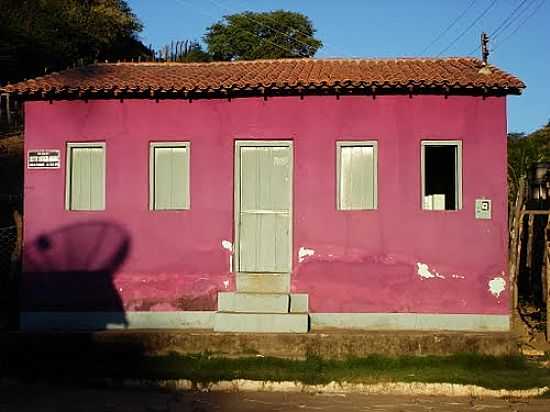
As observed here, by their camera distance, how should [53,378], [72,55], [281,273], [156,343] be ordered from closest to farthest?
[53,378] < [156,343] < [281,273] < [72,55]

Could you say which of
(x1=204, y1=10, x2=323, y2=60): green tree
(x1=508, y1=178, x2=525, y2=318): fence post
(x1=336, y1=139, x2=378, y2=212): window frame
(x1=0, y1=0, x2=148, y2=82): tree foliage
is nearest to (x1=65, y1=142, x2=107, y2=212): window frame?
(x1=336, y1=139, x2=378, y2=212): window frame

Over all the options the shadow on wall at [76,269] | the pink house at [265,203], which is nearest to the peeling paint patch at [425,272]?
the pink house at [265,203]

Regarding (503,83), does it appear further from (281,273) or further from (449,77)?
(281,273)

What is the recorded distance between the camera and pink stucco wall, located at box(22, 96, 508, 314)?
10797mm

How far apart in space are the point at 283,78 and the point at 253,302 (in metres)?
3.59

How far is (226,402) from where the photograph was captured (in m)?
8.43

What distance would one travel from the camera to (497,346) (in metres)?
10.0

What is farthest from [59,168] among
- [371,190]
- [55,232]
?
[371,190]

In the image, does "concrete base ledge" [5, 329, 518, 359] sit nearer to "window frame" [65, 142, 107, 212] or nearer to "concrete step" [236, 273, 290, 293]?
"concrete step" [236, 273, 290, 293]

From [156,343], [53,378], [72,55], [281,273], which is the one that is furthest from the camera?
[72,55]

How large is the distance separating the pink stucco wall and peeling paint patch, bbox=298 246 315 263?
0.21 ft

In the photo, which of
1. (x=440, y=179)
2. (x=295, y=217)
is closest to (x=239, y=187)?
(x=295, y=217)

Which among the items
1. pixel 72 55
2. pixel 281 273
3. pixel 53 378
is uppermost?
pixel 72 55

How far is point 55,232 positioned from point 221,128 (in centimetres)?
318
